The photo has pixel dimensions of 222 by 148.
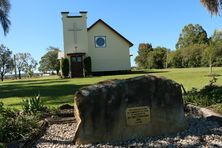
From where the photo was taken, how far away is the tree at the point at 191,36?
315 ft

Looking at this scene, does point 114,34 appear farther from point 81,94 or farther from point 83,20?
point 81,94

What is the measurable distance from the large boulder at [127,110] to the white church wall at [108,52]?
38708 millimetres

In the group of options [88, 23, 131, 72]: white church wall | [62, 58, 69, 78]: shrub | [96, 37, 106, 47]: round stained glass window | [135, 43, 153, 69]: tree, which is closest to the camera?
[62, 58, 69, 78]: shrub

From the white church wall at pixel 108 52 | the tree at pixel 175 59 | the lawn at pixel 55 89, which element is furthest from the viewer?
the tree at pixel 175 59

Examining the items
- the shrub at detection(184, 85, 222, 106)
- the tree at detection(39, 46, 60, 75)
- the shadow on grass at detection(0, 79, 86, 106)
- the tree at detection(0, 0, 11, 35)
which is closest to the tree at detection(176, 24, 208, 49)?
the tree at detection(39, 46, 60, 75)

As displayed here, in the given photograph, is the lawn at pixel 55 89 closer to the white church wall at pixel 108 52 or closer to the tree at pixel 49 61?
the white church wall at pixel 108 52

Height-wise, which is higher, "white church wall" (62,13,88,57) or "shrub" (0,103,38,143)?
"white church wall" (62,13,88,57)

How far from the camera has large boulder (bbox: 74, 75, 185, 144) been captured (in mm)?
7539

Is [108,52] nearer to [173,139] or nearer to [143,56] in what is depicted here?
[143,56]

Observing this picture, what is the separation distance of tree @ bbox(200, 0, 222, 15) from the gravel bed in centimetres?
964

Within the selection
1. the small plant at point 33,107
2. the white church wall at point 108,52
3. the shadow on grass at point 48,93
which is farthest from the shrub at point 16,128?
the white church wall at point 108,52

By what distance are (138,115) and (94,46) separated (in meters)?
39.3

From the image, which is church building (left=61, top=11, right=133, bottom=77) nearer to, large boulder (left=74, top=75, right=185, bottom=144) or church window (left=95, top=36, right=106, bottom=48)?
church window (left=95, top=36, right=106, bottom=48)

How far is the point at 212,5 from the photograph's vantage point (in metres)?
17.3
